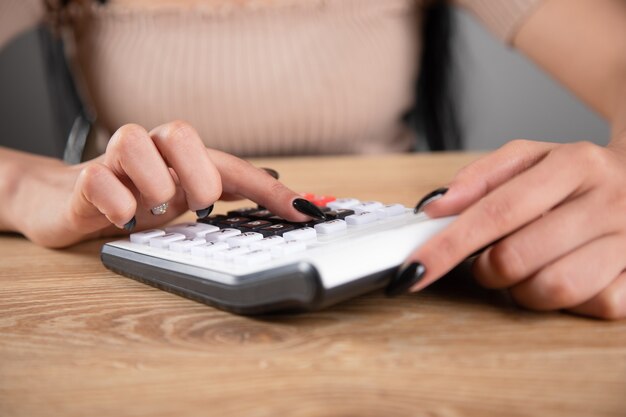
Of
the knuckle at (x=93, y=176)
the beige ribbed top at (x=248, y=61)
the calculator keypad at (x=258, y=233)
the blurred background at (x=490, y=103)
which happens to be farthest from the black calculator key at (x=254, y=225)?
the blurred background at (x=490, y=103)

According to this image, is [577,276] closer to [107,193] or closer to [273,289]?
[273,289]

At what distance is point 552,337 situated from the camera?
31 centimetres

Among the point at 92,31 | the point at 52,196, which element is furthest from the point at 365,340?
the point at 92,31

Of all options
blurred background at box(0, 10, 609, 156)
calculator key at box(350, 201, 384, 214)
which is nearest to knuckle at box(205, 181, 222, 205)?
calculator key at box(350, 201, 384, 214)

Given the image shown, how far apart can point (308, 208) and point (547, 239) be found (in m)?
0.17

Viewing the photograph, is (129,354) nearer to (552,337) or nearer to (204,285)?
(204,285)

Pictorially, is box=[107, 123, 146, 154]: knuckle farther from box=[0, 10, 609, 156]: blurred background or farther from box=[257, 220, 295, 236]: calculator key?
box=[0, 10, 609, 156]: blurred background

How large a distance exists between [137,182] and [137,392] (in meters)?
0.21

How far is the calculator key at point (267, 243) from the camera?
14.3 inches

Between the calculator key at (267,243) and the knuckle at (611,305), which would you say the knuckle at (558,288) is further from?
the calculator key at (267,243)

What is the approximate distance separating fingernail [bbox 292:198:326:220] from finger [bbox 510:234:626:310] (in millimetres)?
155

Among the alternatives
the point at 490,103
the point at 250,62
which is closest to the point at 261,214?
the point at 250,62

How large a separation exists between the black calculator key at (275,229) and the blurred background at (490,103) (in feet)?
4.72

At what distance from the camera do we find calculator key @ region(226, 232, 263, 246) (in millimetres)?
385
